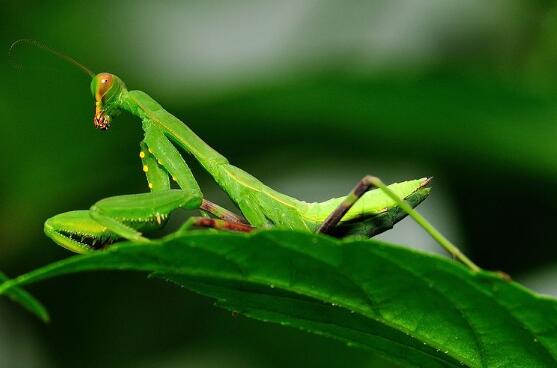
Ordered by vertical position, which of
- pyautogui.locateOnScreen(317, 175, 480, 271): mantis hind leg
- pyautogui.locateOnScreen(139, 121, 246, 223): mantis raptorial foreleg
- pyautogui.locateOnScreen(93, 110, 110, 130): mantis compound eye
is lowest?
pyautogui.locateOnScreen(317, 175, 480, 271): mantis hind leg

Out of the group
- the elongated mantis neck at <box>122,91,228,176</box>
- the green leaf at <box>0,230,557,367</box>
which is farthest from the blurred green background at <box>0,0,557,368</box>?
the green leaf at <box>0,230,557,367</box>

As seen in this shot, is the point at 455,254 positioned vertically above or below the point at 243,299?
above

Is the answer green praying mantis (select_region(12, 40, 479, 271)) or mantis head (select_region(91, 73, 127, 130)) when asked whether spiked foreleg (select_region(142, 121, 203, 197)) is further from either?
mantis head (select_region(91, 73, 127, 130))

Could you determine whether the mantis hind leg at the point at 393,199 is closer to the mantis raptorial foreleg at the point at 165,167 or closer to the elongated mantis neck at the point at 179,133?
the mantis raptorial foreleg at the point at 165,167

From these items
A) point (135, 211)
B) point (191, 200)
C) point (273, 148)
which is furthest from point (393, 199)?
point (273, 148)

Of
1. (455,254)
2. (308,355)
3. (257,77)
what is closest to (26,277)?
(455,254)

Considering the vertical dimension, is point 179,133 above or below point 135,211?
above

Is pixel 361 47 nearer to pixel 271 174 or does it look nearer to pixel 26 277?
pixel 271 174

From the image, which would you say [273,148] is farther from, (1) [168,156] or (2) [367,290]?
(2) [367,290]
